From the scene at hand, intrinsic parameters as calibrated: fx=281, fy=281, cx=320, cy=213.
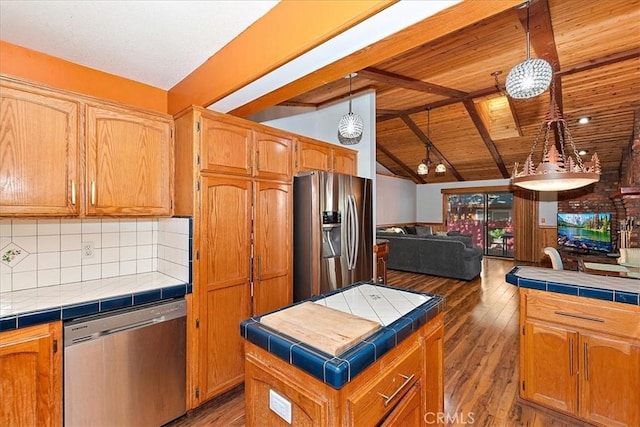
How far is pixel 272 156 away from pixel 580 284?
7.83 feet

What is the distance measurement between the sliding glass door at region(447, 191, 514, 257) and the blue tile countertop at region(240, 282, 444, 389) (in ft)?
26.5

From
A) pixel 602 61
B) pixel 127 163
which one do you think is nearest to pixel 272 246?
pixel 127 163

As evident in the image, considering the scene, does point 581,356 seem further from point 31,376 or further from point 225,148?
point 31,376

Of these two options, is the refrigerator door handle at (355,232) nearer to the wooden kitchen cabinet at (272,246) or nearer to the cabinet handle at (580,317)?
the wooden kitchen cabinet at (272,246)

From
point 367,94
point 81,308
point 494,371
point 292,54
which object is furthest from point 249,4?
point 494,371

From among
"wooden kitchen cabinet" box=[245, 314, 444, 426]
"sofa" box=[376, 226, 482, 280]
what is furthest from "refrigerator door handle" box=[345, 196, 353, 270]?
"sofa" box=[376, 226, 482, 280]

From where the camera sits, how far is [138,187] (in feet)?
6.53

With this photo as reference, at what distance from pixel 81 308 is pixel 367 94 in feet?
11.9

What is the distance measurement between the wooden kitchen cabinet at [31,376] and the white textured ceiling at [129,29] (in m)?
1.66

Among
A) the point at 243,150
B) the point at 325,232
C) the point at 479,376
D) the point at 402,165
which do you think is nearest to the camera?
the point at 243,150

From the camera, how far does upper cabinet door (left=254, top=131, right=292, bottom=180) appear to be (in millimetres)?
2350

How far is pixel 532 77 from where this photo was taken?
1.93 metres

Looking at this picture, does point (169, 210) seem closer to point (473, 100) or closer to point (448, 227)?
point (473, 100)

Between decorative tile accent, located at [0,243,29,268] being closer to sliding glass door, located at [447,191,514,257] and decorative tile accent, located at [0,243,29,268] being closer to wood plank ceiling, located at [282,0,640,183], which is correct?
wood plank ceiling, located at [282,0,640,183]
